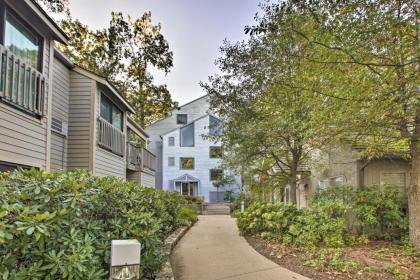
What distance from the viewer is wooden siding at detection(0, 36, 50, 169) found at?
575 centimetres

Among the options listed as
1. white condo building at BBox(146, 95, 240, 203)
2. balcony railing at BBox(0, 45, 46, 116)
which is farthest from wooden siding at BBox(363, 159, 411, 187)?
white condo building at BBox(146, 95, 240, 203)

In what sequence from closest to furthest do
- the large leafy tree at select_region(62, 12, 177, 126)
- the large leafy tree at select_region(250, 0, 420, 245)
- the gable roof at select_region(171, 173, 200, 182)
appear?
the large leafy tree at select_region(250, 0, 420, 245), the large leafy tree at select_region(62, 12, 177, 126), the gable roof at select_region(171, 173, 200, 182)

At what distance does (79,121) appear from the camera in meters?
9.68

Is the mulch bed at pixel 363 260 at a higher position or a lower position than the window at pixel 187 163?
lower

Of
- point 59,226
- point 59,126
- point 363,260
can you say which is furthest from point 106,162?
point 59,226

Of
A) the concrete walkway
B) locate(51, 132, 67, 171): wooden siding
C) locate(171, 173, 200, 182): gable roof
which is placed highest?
locate(51, 132, 67, 171): wooden siding

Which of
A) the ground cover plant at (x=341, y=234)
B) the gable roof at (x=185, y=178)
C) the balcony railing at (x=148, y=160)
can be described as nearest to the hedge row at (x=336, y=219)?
the ground cover plant at (x=341, y=234)

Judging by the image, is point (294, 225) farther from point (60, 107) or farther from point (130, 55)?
point (130, 55)

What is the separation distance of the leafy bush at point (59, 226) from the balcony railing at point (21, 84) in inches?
116

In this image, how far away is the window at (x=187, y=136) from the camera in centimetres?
3162

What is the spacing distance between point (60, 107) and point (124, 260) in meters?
7.50

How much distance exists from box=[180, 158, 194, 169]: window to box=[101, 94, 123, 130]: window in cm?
1854

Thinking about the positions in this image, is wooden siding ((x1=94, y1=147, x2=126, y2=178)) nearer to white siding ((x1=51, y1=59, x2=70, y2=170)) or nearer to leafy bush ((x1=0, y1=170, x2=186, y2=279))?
white siding ((x1=51, y1=59, x2=70, y2=170))

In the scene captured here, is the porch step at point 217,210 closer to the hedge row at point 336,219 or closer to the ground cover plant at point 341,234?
the ground cover plant at point 341,234
